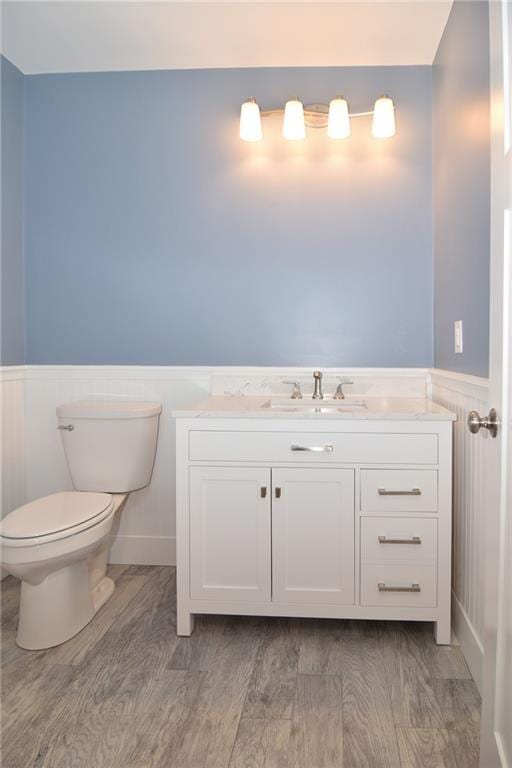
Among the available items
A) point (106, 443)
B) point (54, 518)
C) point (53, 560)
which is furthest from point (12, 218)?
point (53, 560)

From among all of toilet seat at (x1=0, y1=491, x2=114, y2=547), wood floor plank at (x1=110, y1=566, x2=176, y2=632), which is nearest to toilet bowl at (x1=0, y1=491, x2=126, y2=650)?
toilet seat at (x1=0, y1=491, x2=114, y2=547)

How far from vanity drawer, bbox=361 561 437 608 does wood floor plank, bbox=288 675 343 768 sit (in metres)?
0.32

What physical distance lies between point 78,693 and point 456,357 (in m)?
1.71

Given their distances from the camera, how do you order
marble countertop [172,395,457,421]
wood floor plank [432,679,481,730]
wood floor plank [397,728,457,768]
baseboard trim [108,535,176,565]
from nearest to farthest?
wood floor plank [397,728,457,768], wood floor plank [432,679,481,730], marble countertop [172,395,457,421], baseboard trim [108,535,176,565]

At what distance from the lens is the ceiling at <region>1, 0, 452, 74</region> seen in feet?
7.03

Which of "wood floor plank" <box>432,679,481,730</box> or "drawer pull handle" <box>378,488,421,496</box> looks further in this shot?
"drawer pull handle" <box>378,488,421,496</box>

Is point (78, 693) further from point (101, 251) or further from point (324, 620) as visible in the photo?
point (101, 251)

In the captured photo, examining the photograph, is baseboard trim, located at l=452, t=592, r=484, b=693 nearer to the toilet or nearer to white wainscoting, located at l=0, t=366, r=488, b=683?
white wainscoting, located at l=0, t=366, r=488, b=683

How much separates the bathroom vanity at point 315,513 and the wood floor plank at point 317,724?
292mm

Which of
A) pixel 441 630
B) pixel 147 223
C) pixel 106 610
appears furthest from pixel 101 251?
pixel 441 630

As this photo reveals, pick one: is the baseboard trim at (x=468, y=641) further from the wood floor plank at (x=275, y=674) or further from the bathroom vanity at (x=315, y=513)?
the wood floor plank at (x=275, y=674)

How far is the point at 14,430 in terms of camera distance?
104 inches

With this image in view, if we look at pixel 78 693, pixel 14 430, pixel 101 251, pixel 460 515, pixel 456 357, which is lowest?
pixel 78 693

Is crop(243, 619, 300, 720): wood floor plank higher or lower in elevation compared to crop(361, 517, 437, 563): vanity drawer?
lower
